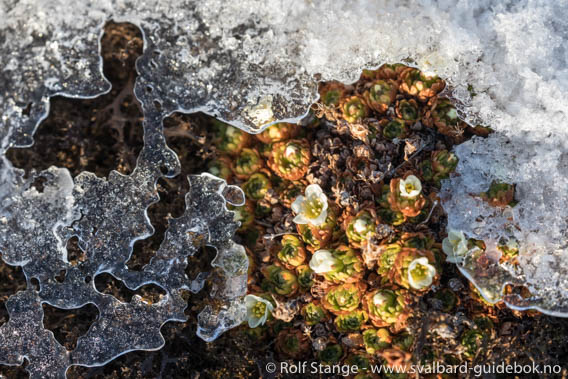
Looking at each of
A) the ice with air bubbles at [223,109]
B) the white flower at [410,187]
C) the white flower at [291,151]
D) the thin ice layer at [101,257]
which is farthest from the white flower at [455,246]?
the thin ice layer at [101,257]

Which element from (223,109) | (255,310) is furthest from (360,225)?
(223,109)

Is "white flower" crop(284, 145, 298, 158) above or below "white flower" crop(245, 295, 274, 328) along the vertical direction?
above

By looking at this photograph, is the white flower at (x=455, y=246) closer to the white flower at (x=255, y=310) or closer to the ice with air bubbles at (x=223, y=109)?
the ice with air bubbles at (x=223, y=109)

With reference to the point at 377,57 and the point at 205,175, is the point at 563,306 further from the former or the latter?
the point at 205,175

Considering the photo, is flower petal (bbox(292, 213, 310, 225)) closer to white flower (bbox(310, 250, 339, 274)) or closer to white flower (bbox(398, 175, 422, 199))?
white flower (bbox(310, 250, 339, 274))

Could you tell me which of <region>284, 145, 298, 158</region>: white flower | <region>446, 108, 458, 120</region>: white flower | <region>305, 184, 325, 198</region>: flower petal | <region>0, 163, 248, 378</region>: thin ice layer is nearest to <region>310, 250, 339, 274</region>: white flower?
<region>305, 184, 325, 198</region>: flower petal

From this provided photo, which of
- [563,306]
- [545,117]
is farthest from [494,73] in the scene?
[563,306]

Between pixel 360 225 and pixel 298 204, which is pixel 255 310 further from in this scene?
pixel 360 225
